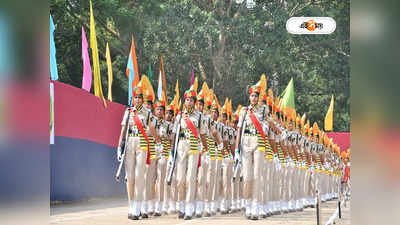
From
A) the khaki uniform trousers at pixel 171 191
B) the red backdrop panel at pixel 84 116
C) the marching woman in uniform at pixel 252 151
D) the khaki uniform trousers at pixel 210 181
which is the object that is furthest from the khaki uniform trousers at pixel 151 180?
the red backdrop panel at pixel 84 116

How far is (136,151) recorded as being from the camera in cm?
1030

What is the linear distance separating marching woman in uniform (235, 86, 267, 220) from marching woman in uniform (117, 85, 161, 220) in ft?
4.68

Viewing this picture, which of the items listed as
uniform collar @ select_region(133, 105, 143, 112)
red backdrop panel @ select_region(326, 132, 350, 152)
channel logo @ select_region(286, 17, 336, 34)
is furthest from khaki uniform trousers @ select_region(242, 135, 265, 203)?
red backdrop panel @ select_region(326, 132, 350, 152)

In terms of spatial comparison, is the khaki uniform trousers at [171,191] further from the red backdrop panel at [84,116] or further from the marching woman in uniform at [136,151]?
the red backdrop panel at [84,116]

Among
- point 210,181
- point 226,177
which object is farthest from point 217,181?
point 226,177

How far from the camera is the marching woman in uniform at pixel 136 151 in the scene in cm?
1018

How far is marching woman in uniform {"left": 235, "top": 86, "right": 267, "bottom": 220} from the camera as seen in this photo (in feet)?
35.0

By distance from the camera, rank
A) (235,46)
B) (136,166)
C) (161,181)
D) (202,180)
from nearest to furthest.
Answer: (136,166) < (202,180) < (161,181) < (235,46)

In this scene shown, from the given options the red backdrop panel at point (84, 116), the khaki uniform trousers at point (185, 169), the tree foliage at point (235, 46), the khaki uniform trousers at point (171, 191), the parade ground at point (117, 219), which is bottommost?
the parade ground at point (117, 219)

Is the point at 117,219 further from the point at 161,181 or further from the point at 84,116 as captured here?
the point at 84,116

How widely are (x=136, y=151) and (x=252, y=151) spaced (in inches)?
70.4

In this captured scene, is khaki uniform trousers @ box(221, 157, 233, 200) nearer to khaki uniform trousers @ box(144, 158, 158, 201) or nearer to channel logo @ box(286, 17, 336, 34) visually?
khaki uniform trousers @ box(144, 158, 158, 201)
